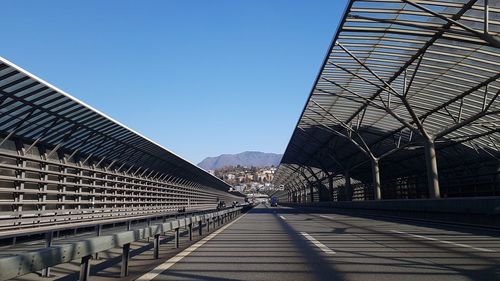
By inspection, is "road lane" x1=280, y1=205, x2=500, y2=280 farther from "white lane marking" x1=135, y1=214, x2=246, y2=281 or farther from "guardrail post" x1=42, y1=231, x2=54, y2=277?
"guardrail post" x1=42, y1=231, x2=54, y2=277

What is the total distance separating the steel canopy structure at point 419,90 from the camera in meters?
21.3

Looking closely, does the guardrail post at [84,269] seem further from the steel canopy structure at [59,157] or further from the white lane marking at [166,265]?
the steel canopy structure at [59,157]

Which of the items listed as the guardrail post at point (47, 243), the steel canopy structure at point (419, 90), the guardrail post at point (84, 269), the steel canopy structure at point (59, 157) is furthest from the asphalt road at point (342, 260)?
the steel canopy structure at point (59, 157)

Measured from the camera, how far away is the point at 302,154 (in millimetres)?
75750

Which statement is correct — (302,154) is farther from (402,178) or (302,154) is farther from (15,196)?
(15,196)

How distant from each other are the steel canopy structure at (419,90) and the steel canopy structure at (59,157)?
1409 centimetres

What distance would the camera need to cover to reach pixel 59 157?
24922 millimetres

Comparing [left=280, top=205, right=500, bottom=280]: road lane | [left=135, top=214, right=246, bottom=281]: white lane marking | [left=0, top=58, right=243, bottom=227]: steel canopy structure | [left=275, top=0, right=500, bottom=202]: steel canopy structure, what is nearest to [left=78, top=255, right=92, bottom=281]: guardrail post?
[left=135, top=214, right=246, bottom=281]: white lane marking

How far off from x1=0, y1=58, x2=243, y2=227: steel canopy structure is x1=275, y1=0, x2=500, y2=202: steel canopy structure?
14.1 m

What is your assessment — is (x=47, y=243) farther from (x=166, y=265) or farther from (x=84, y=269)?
(x=84, y=269)

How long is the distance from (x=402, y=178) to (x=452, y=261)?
68.1 metres

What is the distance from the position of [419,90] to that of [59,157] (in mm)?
25311

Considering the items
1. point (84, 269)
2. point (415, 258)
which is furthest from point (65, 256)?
point (415, 258)

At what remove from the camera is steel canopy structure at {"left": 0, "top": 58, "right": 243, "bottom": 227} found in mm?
18953
